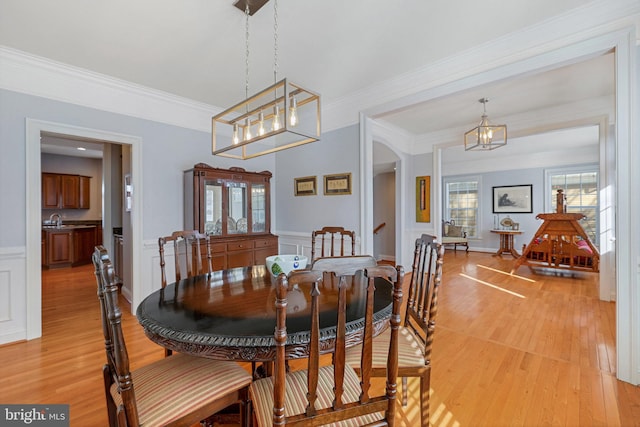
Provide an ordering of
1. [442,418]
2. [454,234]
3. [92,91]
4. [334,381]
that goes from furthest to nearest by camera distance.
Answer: [454,234] < [92,91] < [442,418] < [334,381]

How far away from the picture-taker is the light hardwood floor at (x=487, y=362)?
5.70 ft

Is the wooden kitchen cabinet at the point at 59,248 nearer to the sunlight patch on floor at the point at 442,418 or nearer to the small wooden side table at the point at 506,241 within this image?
the sunlight patch on floor at the point at 442,418

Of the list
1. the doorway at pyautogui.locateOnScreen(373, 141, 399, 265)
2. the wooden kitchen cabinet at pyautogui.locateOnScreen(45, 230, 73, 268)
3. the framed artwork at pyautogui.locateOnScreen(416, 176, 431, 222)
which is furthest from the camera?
the doorway at pyautogui.locateOnScreen(373, 141, 399, 265)

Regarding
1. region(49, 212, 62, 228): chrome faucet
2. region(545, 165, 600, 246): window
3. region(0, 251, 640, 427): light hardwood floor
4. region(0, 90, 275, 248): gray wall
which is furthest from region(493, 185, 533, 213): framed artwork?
region(49, 212, 62, 228): chrome faucet

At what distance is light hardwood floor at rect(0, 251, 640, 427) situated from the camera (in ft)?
5.70

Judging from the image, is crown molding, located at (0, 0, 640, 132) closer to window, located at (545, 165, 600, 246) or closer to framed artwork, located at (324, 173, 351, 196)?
framed artwork, located at (324, 173, 351, 196)

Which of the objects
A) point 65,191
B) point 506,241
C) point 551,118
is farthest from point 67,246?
point 506,241

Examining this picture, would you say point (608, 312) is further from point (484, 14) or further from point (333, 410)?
point (333, 410)

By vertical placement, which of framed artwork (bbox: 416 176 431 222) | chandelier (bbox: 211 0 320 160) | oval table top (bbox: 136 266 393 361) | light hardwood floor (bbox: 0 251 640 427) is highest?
chandelier (bbox: 211 0 320 160)

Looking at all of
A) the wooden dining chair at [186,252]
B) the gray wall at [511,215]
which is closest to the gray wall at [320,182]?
the wooden dining chair at [186,252]

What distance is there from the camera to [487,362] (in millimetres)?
2277

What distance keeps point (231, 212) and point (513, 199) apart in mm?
→ 7518

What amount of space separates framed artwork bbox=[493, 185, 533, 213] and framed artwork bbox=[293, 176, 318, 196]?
6325mm

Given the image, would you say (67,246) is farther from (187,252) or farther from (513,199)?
(513,199)
